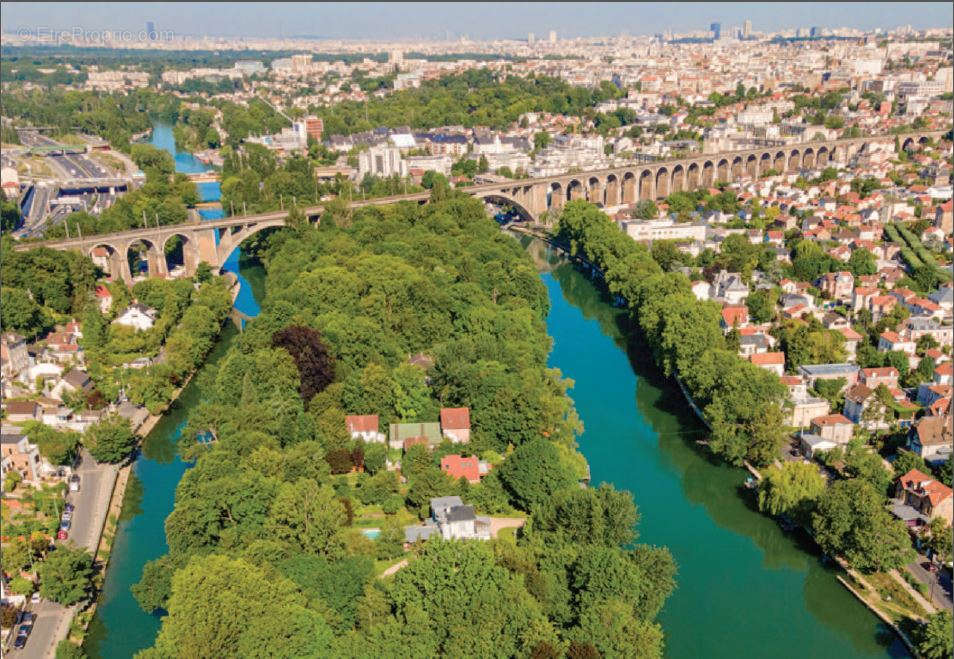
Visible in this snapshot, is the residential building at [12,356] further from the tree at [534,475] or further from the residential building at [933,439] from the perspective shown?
the residential building at [933,439]

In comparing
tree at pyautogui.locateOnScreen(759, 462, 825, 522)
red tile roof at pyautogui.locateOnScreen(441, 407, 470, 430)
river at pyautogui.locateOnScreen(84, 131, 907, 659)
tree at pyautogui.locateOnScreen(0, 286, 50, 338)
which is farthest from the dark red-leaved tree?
tree at pyautogui.locateOnScreen(0, 286, 50, 338)

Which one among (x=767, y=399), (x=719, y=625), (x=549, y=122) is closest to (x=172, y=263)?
(x=767, y=399)

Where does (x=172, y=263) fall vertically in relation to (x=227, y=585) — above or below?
below

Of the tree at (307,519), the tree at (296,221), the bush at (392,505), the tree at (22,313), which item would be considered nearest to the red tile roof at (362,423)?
the bush at (392,505)

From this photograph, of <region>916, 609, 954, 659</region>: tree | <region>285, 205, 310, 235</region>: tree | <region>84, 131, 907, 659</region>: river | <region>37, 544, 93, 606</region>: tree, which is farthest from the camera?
<region>285, 205, 310, 235</region>: tree

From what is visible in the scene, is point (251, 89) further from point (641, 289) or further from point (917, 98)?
point (641, 289)

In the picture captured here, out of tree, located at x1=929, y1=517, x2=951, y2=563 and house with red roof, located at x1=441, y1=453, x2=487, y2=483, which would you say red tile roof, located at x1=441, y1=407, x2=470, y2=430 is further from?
tree, located at x1=929, y1=517, x2=951, y2=563
